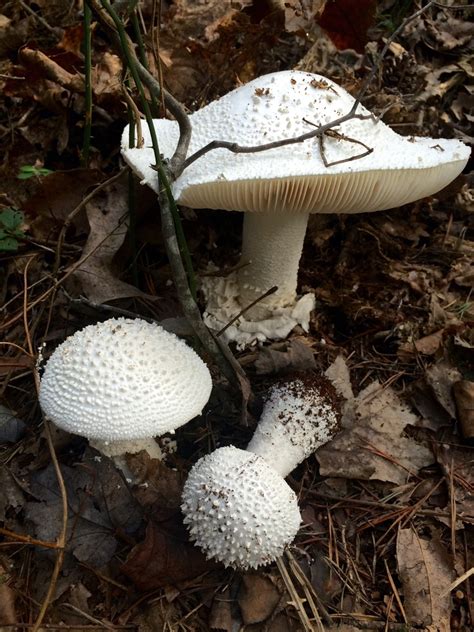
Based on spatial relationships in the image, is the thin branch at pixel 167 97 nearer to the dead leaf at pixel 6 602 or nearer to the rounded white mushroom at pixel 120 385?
the rounded white mushroom at pixel 120 385

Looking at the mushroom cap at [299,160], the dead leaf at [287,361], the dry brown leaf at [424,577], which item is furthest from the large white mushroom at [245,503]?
the mushroom cap at [299,160]

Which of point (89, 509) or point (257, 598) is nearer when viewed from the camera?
point (257, 598)

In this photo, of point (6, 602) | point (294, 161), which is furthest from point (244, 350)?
point (6, 602)

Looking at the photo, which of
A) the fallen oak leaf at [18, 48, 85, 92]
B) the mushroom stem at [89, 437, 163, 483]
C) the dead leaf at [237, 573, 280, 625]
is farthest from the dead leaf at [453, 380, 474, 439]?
the fallen oak leaf at [18, 48, 85, 92]

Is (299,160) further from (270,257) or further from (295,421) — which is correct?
(295,421)

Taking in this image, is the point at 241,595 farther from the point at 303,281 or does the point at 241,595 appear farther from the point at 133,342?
the point at 303,281

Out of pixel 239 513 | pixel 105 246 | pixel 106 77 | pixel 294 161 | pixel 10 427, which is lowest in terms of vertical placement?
pixel 10 427
